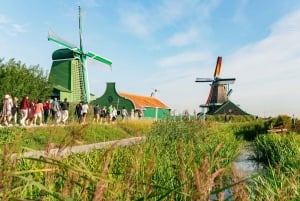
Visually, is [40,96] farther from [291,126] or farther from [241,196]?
[241,196]

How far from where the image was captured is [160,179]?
614cm

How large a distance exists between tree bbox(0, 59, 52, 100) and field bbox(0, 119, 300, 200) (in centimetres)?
645

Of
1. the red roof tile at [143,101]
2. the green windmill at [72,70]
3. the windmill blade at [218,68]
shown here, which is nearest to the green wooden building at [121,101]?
the red roof tile at [143,101]

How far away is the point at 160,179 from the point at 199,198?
5094 millimetres

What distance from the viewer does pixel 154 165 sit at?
5.20ft

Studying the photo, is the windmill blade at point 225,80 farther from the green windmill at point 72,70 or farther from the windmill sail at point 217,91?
the green windmill at point 72,70

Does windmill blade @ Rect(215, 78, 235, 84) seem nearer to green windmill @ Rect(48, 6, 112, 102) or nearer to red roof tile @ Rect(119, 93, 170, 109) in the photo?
red roof tile @ Rect(119, 93, 170, 109)

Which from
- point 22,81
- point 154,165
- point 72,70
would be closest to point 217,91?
point 72,70

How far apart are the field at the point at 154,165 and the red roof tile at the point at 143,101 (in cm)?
1641

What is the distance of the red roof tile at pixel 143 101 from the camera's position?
43.9m

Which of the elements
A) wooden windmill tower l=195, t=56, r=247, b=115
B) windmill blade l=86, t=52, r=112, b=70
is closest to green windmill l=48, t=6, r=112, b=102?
windmill blade l=86, t=52, r=112, b=70

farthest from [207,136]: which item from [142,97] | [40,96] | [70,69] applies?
[142,97]

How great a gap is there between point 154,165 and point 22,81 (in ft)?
85.4

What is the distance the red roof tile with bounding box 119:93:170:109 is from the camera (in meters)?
43.9
